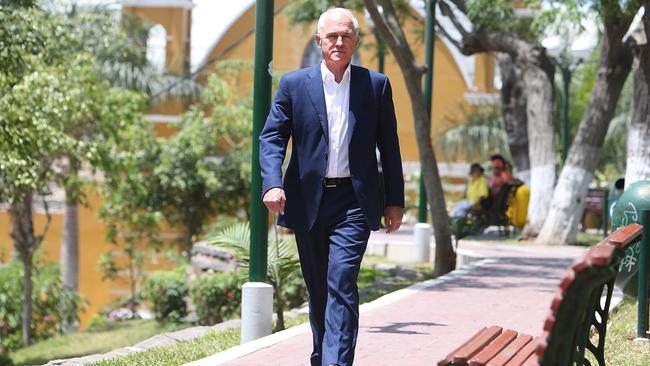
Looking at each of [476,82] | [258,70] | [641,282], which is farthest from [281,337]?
[476,82]

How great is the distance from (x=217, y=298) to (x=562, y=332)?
37.9 ft

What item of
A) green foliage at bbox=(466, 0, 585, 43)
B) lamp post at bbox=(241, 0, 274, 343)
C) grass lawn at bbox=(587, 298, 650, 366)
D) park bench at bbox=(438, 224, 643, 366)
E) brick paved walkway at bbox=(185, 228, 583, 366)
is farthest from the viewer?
green foliage at bbox=(466, 0, 585, 43)

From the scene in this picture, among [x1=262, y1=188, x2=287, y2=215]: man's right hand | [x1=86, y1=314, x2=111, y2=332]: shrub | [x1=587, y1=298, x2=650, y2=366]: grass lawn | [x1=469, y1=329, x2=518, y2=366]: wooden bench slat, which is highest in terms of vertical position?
[x1=262, y1=188, x2=287, y2=215]: man's right hand

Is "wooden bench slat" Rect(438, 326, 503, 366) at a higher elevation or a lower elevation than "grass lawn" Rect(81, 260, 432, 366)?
higher

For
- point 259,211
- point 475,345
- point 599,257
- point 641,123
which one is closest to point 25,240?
point 641,123

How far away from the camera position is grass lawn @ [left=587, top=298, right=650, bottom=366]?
8.18 meters

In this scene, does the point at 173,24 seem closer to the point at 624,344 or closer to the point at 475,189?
the point at 475,189

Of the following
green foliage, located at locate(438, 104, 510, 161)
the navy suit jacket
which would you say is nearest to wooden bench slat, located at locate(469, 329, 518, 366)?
the navy suit jacket

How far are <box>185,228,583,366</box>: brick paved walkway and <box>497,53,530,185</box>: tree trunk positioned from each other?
335 inches

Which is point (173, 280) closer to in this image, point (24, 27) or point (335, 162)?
point (24, 27)

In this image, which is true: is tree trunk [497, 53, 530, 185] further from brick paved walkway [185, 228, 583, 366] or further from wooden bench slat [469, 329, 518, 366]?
wooden bench slat [469, 329, 518, 366]

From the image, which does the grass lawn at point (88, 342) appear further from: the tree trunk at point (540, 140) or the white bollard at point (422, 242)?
the tree trunk at point (540, 140)

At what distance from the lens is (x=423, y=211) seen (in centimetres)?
1806

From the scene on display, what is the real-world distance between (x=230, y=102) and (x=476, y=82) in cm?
1213
